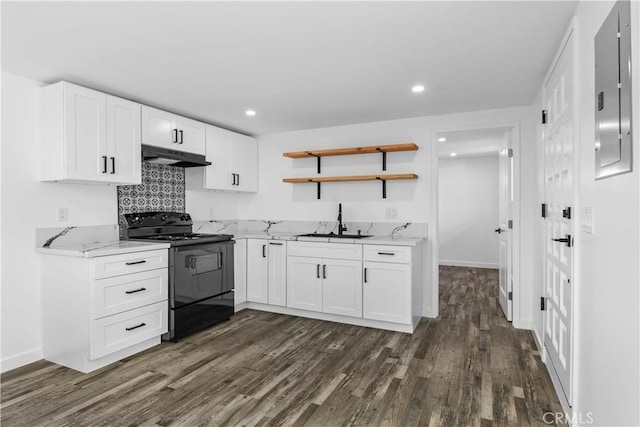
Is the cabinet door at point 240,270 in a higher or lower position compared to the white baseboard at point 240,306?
higher

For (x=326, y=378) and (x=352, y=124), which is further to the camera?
(x=352, y=124)

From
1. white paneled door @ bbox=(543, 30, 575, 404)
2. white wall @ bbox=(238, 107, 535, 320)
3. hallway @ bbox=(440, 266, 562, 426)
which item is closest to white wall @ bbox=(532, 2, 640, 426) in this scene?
white paneled door @ bbox=(543, 30, 575, 404)

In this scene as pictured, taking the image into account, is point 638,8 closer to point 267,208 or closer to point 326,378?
point 326,378

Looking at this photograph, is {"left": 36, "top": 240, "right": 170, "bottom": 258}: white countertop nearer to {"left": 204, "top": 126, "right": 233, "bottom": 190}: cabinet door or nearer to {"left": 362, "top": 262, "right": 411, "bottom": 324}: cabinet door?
{"left": 204, "top": 126, "right": 233, "bottom": 190}: cabinet door

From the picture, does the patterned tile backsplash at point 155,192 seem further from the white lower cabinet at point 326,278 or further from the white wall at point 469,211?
the white wall at point 469,211

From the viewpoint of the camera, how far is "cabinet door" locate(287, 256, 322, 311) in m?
3.82

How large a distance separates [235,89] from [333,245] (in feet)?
5.75

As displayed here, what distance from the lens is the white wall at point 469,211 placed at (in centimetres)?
696

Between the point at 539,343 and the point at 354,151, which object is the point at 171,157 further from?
the point at 539,343

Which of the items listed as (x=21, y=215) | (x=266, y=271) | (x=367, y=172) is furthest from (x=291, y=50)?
(x=266, y=271)

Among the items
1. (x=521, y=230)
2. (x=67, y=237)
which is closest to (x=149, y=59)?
(x=67, y=237)

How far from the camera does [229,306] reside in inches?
150

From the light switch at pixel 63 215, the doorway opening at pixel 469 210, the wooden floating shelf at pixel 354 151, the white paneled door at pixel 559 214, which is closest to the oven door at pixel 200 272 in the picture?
the light switch at pixel 63 215

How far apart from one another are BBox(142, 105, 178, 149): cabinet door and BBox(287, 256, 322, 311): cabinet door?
5.64 ft
